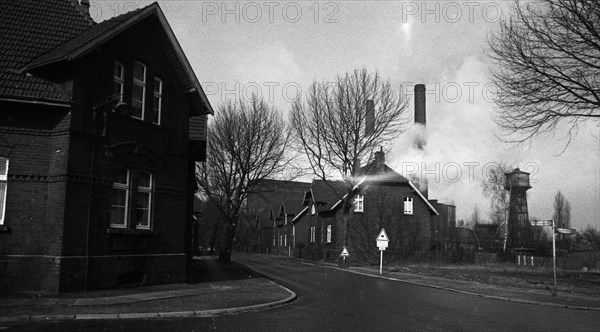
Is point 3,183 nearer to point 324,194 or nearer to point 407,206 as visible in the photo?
point 407,206

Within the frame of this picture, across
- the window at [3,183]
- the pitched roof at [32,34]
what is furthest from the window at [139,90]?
the window at [3,183]

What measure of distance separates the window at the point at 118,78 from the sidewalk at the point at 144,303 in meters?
5.99

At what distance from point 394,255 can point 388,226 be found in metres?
2.46

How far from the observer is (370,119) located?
38500 mm

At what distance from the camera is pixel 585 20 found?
62.5 feet

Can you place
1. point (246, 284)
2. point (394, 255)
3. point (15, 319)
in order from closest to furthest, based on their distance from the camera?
point (15, 319) → point (246, 284) → point (394, 255)

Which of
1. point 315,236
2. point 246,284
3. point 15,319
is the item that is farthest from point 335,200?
point 15,319

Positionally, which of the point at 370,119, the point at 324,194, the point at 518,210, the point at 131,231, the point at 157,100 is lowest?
the point at 131,231

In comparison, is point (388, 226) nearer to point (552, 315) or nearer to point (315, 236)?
point (315, 236)

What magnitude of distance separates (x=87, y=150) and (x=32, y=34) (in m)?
4.03

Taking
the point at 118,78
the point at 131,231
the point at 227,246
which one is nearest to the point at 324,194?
the point at 227,246

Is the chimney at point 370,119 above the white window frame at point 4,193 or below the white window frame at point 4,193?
above

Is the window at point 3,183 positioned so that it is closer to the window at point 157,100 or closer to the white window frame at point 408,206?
the window at point 157,100

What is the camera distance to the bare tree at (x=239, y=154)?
39062 mm
